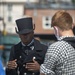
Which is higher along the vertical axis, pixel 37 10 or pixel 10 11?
pixel 37 10

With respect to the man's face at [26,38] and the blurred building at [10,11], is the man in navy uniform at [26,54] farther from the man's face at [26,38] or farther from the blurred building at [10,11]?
the blurred building at [10,11]

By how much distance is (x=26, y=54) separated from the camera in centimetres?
511

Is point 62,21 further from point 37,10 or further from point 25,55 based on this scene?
point 37,10

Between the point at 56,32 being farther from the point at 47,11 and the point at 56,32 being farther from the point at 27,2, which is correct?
the point at 27,2

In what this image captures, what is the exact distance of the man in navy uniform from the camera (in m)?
5.00

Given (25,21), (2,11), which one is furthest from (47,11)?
(25,21)

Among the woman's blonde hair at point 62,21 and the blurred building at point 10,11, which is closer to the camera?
the woman's blonde hair at point 62,21

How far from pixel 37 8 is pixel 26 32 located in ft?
141

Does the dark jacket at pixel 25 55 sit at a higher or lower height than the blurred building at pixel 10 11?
higher

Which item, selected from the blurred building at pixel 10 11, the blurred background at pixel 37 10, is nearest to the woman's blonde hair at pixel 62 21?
the blurred background at pixel 37 10

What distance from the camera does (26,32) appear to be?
16.6 feet

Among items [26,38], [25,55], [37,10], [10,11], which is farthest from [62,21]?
[10,11]

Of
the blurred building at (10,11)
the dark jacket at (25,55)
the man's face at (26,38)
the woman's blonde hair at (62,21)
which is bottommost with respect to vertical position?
the blurred building at (10,11)

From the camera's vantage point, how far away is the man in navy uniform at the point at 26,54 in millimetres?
5000
